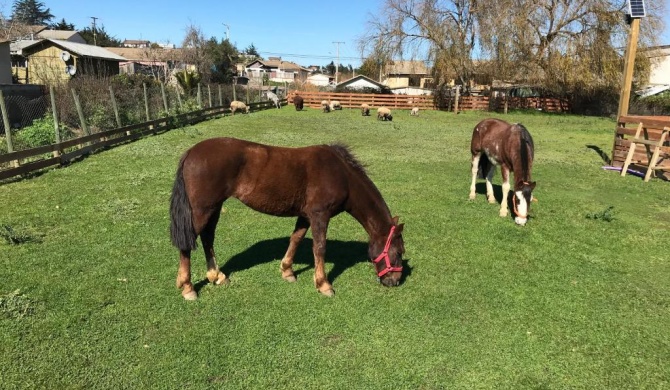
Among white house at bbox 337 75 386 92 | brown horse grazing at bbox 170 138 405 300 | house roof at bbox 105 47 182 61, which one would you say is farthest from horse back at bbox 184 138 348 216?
house roof at bbox 105 47 182 61

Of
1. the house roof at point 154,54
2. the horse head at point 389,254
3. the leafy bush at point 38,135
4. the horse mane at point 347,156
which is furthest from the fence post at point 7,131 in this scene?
the house roof at point 154,54

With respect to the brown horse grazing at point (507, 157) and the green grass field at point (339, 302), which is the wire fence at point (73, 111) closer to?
the green grass field at point (339, 302)

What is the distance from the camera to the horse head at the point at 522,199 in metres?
7.17

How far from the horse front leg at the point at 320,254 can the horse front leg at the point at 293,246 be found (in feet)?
1.16

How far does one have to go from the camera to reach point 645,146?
40.0 feet

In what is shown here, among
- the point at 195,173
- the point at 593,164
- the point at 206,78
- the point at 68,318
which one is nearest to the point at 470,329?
the point at 195,173

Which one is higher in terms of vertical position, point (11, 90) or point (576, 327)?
point (11, 90)

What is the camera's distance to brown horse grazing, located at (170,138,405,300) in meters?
4.36

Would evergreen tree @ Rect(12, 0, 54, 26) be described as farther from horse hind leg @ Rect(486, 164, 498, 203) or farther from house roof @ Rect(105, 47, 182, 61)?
horse hind leg @ Rect(486, 164, 498, 203)

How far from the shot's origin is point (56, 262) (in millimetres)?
5363

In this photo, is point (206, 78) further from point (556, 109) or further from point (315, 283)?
point (315, 283)

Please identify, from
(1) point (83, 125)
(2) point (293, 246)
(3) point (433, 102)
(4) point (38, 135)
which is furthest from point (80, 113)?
(3) point (433, 102)

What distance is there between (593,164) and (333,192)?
494 inches

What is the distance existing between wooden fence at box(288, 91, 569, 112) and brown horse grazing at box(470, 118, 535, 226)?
2747cm
